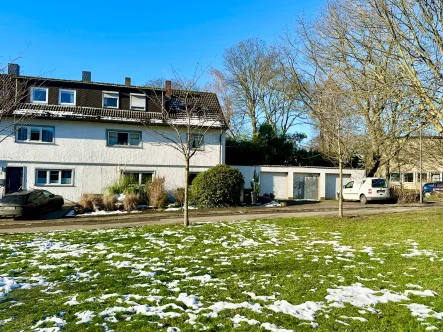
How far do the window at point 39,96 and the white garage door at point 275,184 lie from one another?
677 inches

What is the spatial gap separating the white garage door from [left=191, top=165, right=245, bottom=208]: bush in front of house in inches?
237

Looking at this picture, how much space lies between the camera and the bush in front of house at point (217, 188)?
20438 mm

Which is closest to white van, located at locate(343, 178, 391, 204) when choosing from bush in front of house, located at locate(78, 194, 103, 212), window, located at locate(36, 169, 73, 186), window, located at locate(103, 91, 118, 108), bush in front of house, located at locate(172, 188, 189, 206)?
bush in front of house, located at locate(172, 188, 189, 206)

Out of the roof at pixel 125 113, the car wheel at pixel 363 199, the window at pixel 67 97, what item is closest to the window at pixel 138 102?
the roof at pixel 125 113

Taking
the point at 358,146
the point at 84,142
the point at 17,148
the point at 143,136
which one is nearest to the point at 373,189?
the point at 358,146

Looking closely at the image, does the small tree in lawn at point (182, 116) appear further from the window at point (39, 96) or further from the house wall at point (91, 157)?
the window at point (39, 96)

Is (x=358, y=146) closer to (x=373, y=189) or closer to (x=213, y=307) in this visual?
(x=373, y=189)

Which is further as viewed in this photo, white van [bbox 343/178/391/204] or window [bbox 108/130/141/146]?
window [bbox 108/130/141/146]

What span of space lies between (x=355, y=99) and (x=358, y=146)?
10705 millimetres

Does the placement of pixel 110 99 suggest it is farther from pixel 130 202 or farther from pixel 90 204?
pixel 130 202

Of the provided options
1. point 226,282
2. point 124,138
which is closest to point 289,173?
point 124,138

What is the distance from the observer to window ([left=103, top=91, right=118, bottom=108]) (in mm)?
24750

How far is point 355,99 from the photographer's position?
13.3 meters

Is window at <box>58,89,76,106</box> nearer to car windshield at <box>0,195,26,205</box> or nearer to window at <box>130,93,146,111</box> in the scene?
window at <box>130,93,146,111</box>
